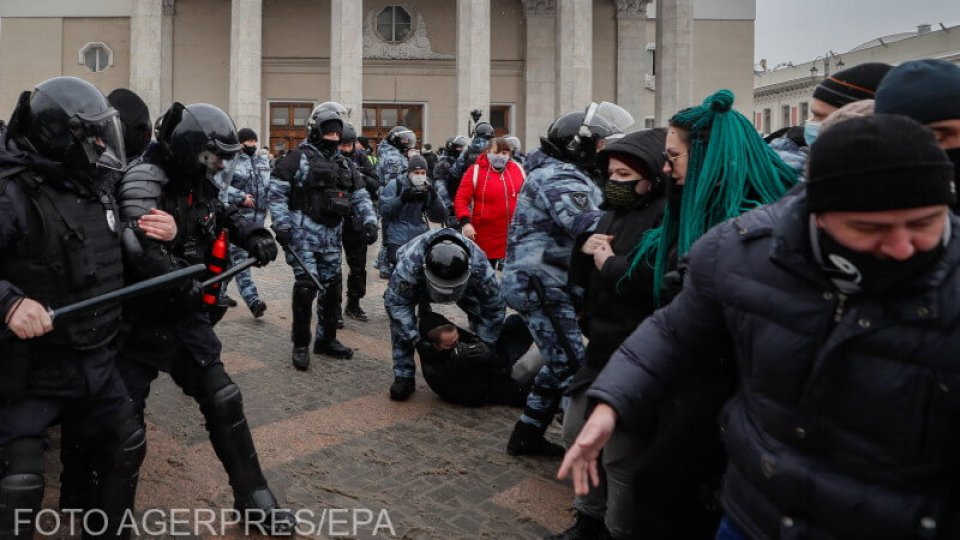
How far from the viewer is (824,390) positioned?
1562 millimetres

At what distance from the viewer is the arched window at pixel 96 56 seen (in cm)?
2889

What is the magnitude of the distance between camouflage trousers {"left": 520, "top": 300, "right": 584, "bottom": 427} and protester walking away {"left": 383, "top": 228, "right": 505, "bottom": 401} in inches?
36.4

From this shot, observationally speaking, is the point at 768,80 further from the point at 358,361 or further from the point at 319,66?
the point at 358,361

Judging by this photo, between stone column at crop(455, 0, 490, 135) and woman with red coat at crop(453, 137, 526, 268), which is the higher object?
stone column at crop(455, 0, 490, 135)

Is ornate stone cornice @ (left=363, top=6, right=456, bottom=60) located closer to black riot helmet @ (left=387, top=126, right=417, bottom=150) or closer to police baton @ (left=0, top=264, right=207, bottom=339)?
black riot helmet @ (left=387, top=126, right=417, bottom=150)

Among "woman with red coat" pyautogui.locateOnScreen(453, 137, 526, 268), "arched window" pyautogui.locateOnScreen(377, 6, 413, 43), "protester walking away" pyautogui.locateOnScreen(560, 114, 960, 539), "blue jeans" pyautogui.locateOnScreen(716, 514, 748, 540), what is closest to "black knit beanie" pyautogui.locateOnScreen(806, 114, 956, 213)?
"protester walking away" pyautogui.locateOnScreen(560, 114, 960, 539)

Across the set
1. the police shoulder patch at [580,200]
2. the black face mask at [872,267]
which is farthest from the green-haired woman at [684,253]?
the police shoulder patch at [580,200]

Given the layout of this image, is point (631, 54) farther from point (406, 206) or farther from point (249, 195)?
point (249, 195)

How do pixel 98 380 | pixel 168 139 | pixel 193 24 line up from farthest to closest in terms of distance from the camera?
pixel 193 24 → pixel 168 139 → pixel 98 380

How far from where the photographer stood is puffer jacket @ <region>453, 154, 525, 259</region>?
783 cm

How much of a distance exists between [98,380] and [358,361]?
3.67 m

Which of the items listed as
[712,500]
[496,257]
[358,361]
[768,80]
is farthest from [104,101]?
[768,80]

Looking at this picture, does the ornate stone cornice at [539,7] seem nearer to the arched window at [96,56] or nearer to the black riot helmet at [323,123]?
the arched window at [96,56]

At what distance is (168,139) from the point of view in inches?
136
